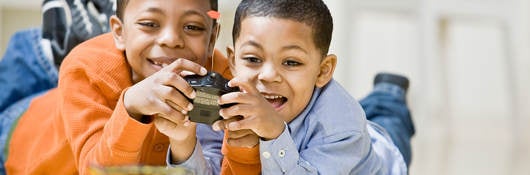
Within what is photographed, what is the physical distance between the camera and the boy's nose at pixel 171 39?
1.09 metres

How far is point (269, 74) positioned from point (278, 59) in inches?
1.0

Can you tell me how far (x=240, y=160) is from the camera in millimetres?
999

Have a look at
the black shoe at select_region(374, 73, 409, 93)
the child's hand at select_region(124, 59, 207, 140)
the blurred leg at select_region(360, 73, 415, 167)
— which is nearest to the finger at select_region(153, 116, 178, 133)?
the child's hand at select_region(124, 59, 207, 140)

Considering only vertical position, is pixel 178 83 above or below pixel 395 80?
above

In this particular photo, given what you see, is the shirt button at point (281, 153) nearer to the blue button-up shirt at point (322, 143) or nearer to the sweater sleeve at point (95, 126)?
the blue button-up shirt at point (322, 143)

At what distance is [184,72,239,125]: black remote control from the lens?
2.87 feet

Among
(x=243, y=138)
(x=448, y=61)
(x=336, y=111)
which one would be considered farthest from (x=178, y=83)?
(x=448, y=61)

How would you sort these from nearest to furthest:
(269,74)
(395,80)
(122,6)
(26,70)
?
1. (269,74)
2. (122,6)
3. (26,70)
4. (395,80)

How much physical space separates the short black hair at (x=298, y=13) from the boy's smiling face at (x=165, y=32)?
87 mm

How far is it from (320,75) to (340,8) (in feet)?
6.51

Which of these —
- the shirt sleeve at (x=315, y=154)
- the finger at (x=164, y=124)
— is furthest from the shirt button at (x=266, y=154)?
the finger at (x=164, y=124)

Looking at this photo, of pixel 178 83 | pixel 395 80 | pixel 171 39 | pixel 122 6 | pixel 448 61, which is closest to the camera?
pixel 178 83

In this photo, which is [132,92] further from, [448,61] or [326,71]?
[448,61]

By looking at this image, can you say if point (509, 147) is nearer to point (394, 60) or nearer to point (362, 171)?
point (394, 60)
